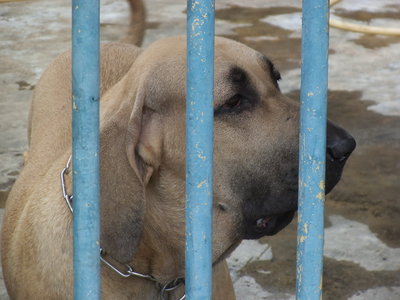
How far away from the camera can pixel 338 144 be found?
2.68 metres

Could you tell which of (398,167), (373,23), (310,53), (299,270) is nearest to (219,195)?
(299,270)

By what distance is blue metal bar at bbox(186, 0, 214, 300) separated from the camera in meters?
1.82

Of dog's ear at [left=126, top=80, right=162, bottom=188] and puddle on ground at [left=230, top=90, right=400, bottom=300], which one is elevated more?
dog's ear at [left=126, top=80, right=162, bottom=188]

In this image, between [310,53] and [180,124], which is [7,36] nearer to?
[180,124]

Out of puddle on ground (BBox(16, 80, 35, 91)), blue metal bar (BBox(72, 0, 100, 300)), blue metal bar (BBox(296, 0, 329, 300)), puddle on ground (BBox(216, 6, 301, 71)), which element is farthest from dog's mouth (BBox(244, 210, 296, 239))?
puddle on ground (BBox(216, 6, 301, 71))

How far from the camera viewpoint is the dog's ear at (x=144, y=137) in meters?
2.78

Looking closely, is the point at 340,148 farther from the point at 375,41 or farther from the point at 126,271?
the point at 375,41

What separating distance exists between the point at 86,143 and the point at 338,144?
109cm

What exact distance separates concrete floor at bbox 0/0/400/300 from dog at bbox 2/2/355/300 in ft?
4.01

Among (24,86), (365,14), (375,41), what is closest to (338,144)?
(24,86)

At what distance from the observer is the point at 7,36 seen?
901 cm

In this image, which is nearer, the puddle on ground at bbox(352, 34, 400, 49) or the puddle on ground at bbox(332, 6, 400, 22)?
the puddle on ground at bbox(352, 34, 400, 49)

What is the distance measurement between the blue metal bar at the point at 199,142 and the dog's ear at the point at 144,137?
2.85ft

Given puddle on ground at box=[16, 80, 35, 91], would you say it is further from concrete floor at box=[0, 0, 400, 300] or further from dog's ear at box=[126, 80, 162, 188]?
dog's ear at box=[126, 80, 162, 188]
